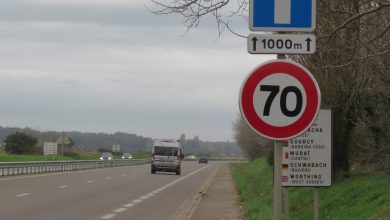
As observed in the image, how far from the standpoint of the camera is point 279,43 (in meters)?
6.17

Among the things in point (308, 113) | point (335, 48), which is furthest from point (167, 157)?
point (308, 113)

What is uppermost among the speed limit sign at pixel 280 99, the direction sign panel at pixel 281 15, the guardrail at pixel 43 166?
the direction sign panel at pixel 281 15

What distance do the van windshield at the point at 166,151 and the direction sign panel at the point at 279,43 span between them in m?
44.8

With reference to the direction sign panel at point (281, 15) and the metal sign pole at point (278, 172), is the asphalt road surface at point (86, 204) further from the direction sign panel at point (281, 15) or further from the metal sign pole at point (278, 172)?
the direction sign panel at point (281, 15)

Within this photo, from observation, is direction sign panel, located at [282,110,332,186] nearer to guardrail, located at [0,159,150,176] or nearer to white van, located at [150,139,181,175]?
guardrail, located at [0,159,150,176]

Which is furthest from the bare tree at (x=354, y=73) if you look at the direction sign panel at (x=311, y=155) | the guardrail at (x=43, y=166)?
the guardrail at (x=43, y=166)

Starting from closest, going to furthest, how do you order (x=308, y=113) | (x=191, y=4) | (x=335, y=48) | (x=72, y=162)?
(x=308, y=113)
(x=191, y=4)
(x=335, y=48)
(x=72, y=162)

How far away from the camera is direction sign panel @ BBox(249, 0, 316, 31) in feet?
20.3

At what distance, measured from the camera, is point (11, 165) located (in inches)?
1590

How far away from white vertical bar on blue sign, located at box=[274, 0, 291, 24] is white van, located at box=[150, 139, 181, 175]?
1765 inches

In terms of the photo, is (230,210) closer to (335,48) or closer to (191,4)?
(335,48)

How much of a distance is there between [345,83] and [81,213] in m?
8.38

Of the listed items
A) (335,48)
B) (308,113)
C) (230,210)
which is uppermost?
(335,48)

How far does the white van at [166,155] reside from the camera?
5097 centimetres
